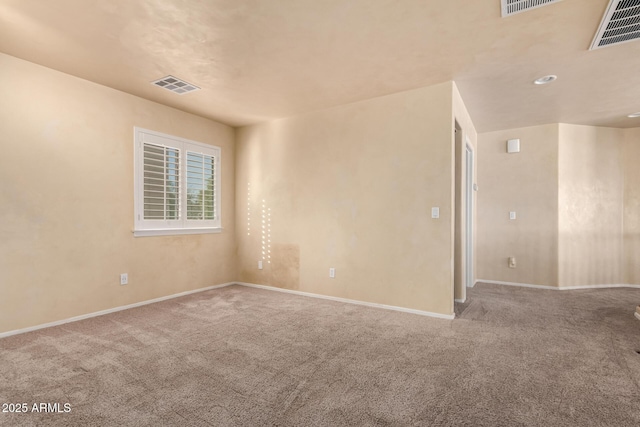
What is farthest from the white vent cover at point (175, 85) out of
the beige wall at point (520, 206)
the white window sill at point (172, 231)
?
the beige wall at point (520, 206)

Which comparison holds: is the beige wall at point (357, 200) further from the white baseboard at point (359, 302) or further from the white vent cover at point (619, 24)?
the white vent cover at point (619, 24)

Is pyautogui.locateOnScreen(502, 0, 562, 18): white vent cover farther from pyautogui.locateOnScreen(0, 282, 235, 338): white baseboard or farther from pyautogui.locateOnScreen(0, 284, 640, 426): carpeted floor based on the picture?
pyautogui.locateOnScreen(0, 282, 235, 338): white baseboard

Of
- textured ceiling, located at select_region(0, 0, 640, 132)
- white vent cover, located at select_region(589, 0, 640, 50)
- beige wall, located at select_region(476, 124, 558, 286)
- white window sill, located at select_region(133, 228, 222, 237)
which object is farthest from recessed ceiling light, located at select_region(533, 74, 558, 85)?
white window sill, located at select_region(133, 228, 222, 237)

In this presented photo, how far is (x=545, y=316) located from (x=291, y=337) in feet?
10.1

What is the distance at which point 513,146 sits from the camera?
218 inches

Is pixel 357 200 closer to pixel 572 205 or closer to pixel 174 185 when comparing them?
pixel 174 185

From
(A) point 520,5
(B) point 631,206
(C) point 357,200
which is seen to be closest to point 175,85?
(C) point 357,200

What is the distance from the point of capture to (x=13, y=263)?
3104mm

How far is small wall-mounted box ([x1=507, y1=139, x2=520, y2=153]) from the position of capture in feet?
18.1

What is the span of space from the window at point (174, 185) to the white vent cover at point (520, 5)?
13.7 feet

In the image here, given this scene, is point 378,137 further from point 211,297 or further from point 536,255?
point 536,255

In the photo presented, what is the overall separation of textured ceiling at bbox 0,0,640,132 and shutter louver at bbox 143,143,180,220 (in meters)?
0.75

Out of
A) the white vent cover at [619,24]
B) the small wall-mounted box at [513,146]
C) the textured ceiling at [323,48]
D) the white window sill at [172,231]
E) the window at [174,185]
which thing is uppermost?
the textured ceiling at [323,48]

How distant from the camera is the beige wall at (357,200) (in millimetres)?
3721
